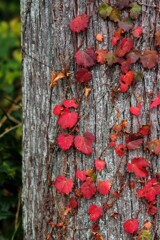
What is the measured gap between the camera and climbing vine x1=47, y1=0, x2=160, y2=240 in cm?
232

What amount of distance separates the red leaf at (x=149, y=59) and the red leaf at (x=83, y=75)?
261 mm

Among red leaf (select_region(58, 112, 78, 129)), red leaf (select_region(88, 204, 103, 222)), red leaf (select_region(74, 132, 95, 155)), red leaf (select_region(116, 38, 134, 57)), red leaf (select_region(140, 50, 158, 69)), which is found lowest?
red leaf (select_region(88, 204, 103, 222))

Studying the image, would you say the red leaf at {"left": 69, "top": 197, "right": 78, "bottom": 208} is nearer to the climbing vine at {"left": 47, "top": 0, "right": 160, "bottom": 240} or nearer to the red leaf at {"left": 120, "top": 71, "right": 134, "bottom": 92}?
the climbing vine at {"left": 47, "top": 0, "right": 160, "bottom": 240}

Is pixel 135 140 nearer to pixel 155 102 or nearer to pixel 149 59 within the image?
pixel 155 102

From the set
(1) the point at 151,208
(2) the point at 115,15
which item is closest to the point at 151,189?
(1) the point at 151,208

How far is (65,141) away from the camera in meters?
2.45

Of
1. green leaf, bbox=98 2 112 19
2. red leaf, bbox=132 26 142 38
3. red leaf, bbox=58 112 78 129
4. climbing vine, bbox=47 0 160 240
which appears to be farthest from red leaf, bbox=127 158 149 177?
green leaf, bbox=98 2 112 19

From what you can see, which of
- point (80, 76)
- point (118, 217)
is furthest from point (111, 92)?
point (118, 217)

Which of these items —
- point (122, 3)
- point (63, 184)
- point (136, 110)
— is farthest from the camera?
point (63, 184)

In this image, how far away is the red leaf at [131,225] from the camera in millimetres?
2451

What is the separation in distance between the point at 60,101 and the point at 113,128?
0.98 ft

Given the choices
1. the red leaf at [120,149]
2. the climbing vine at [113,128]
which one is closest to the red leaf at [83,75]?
the climbing vine at [113,128]

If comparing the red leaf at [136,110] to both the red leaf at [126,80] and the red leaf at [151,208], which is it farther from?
the red leaf at [151,208]

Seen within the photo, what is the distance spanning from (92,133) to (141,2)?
0.67 meters
